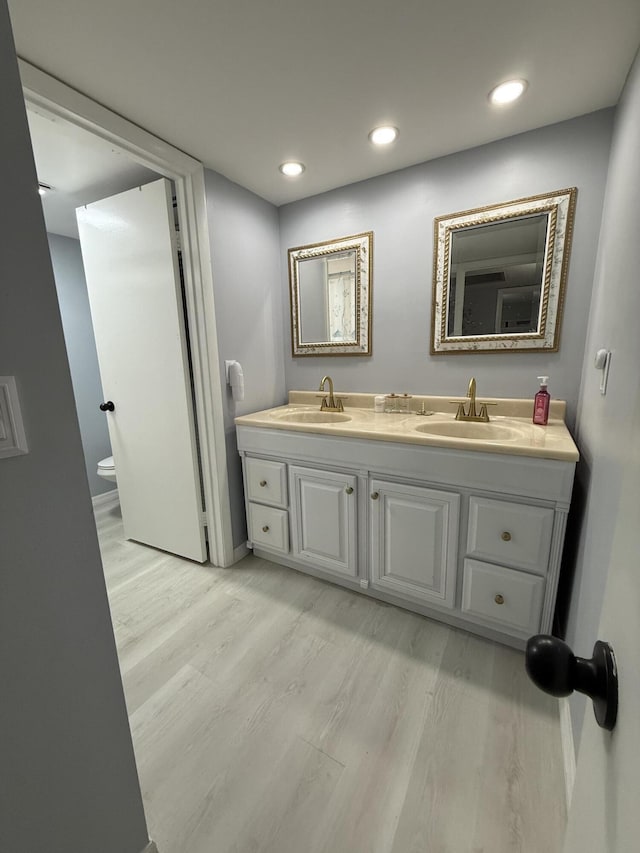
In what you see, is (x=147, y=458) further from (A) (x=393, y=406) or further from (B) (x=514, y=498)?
(B) (x=514, y=498)

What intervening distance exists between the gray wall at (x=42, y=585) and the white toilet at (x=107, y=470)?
87.6 inches

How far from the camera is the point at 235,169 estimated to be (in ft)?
5.91

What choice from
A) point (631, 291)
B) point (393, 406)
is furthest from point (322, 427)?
point (631, 291)

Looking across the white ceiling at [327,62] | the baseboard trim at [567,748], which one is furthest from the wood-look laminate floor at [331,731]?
the white ceiling at [327,62]

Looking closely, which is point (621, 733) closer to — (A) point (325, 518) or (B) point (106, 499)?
(A) point (325, 518)

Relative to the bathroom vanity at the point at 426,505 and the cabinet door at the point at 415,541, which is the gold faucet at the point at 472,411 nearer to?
the bathroom vanity at the point at 426,505

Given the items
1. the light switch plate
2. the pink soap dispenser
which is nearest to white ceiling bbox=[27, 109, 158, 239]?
the light switch plate

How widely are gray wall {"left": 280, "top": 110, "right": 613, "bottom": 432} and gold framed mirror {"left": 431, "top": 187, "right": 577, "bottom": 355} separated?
0.05 metres

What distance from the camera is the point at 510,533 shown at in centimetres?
135

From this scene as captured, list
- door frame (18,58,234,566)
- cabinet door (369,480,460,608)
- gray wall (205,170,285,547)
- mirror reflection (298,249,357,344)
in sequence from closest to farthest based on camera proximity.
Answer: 1. door frame (18,58,234,566)
2. cabinet door (369,480,460,608)
3. gray wall (205,170,285,547)
4. mirror reflection (298,249,357,344)

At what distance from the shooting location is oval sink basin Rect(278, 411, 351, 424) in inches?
80.1

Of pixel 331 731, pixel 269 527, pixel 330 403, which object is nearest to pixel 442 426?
pixel 330 403

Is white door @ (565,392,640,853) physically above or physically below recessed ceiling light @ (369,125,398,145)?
below

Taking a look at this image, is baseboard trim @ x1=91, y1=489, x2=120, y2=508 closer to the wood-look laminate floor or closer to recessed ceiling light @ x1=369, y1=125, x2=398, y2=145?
the wood-look laminate floor
